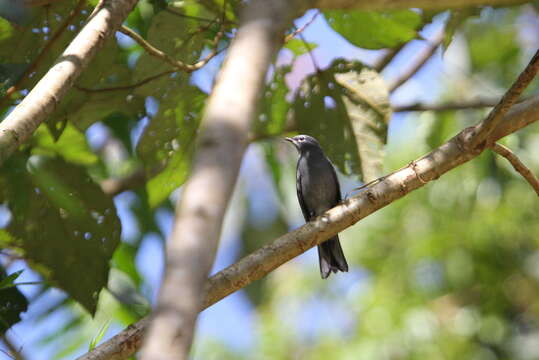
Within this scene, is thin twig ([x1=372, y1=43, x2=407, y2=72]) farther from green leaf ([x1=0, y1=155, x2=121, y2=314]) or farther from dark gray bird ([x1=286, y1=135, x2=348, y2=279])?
green leaf ([x1=0, y1=155, x2=121, y2=314])

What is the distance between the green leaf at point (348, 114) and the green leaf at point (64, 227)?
4.71 ft

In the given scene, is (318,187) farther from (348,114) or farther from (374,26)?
(374,26)

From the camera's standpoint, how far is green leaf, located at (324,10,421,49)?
14.0 feet

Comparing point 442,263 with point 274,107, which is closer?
point 274,107

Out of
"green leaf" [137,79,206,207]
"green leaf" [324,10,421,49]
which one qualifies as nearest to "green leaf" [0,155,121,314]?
"green leaf" [137,79,206,207]

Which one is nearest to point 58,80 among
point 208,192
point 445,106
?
point 208,192

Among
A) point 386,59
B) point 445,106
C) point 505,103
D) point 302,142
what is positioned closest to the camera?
point 505,103

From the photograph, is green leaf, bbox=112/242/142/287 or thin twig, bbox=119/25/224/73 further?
green leaf, bbox=112/242/142/287

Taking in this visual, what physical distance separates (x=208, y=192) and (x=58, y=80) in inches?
60.0

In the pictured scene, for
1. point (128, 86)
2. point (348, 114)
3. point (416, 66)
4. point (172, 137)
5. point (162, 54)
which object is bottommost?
point (416, 66)

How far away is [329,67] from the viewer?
4.66 metres

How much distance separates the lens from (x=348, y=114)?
4504 mm

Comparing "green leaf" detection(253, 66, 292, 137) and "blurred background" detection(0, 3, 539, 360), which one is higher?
"green leaf" detection(253, 66, 292, 137)

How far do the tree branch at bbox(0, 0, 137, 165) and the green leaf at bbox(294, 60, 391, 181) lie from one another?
1.78 metres
